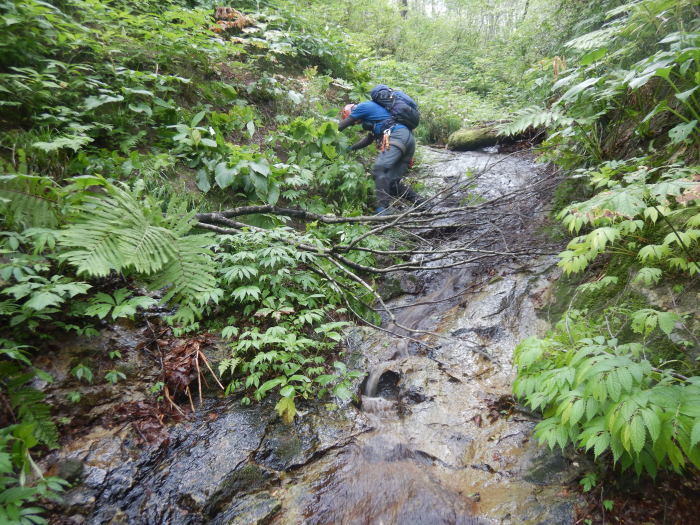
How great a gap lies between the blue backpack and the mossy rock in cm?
254

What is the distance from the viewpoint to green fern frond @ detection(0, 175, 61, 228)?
7.37ft

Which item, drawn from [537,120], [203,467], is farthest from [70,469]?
[537,120]

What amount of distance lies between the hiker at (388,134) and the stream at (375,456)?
3.31 m

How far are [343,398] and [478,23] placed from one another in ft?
71.8

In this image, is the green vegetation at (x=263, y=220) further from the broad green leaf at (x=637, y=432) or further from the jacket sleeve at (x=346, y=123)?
the jacket sleeve at (x=346, y=123)

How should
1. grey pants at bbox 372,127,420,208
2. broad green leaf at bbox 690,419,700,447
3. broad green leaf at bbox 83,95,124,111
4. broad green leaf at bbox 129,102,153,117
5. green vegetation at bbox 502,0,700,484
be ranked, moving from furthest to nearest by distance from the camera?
1. grey pants at bbox 372,127,420,208
2. broad green leaf at bbox 129,102,153,117
3. broad green leaf at bbox 83,95,124,111
4. green vegetation at bbox 502,0,700,484
5. broad green leaf at bbox 690,419,700,447

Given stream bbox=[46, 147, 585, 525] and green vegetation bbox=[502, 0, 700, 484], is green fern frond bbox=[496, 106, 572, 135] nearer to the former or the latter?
green vegetation bbox=[502, 0, 700, 484]

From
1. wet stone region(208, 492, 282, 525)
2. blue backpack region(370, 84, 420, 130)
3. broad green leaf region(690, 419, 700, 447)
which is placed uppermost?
blue backpack region(370, 84, 420, 130)

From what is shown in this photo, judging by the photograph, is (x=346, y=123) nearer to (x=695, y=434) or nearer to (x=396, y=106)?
(x=396, y=106)

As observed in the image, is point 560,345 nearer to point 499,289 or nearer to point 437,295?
point 499,289

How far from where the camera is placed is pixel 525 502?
2131mm

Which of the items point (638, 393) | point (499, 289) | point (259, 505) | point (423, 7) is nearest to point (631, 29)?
point (499, 289)

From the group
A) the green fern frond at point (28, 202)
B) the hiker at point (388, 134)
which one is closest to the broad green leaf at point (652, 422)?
Answer: the green fern frond at point (28, 202)

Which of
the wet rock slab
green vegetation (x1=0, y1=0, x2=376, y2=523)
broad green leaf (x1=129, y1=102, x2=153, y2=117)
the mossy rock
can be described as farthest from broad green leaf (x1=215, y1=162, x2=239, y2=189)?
the mossy rock
